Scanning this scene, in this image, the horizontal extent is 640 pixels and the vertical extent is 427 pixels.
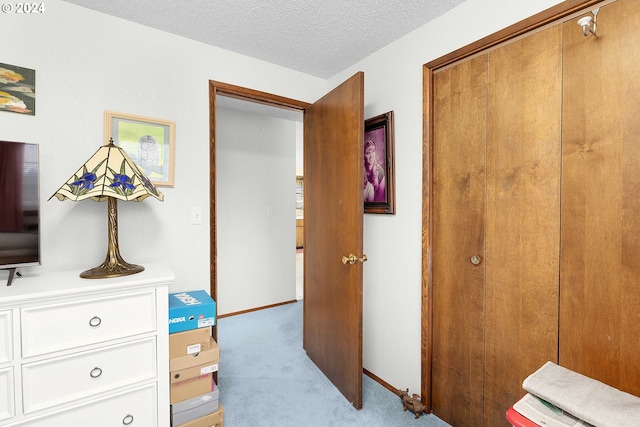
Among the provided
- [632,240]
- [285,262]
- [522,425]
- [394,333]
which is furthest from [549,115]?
[285,262]

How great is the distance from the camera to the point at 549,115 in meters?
1.32

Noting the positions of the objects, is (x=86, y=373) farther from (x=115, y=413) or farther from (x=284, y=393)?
(x=284, y=393)

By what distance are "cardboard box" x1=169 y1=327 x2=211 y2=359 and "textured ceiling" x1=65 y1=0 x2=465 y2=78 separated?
1773 millimetres

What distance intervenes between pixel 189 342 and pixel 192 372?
162 millimetres

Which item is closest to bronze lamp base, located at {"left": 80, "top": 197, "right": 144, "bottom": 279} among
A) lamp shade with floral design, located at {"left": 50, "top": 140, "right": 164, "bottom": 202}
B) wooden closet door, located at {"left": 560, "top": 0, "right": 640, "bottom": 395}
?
lamp shade with floral design, located at {"left": 50, "top": 140, "right": 164, "bottom": 202}

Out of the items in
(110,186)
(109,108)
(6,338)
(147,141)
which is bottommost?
(6,338)

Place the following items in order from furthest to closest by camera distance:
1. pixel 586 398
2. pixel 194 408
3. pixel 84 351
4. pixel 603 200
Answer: pixel 194 408 → pixel 84 351 → pixel 603 200 → pixel 586 398

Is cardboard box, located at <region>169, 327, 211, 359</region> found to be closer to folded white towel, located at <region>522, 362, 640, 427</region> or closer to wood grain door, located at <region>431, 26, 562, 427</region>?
wood grain door, located at <region>431, 26, 562, 427</region>

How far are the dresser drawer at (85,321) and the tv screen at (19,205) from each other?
315 millimetres

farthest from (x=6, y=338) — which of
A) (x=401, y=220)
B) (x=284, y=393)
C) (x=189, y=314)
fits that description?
(x=401, y=220)

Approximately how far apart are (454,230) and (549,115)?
0.69m

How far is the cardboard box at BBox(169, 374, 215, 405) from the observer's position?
161cm

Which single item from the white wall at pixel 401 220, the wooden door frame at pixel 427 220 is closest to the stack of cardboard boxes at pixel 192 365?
the white wall at pixel 401 220

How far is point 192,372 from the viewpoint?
165cm
